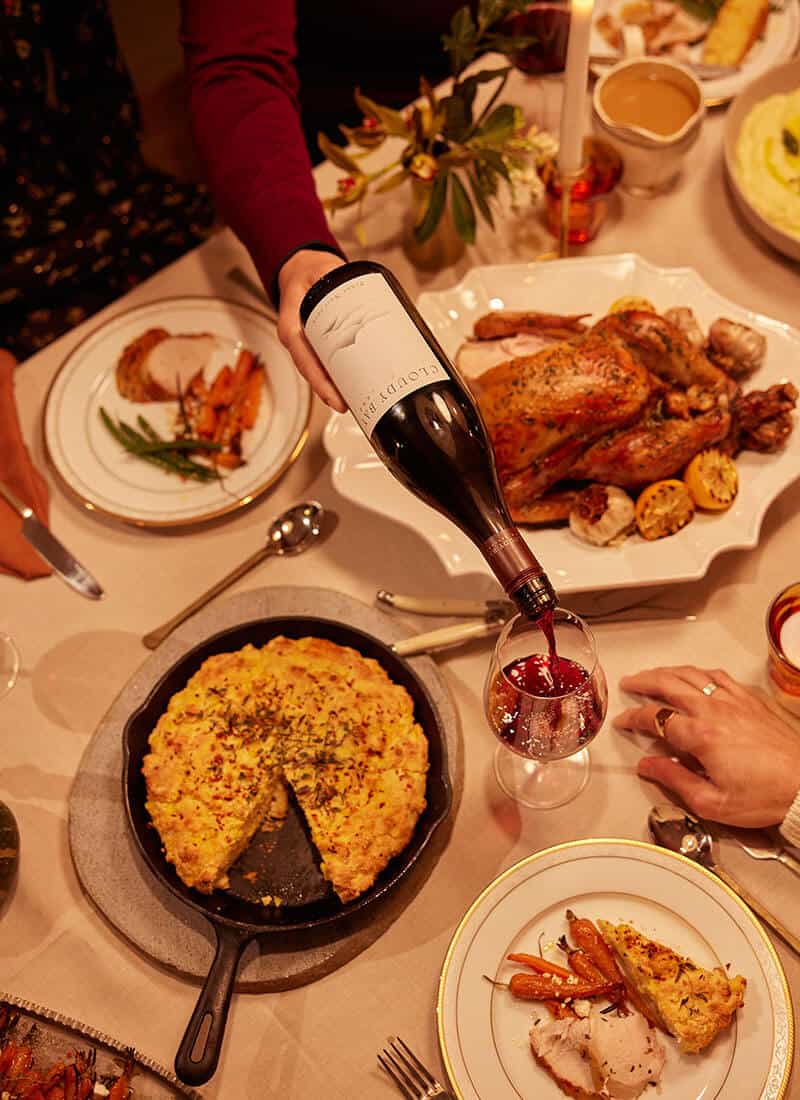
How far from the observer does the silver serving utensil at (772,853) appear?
4.78ft

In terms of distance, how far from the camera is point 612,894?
56.1 inches

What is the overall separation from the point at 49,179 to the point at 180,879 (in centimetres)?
210

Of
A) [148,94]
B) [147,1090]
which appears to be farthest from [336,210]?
[148,94]

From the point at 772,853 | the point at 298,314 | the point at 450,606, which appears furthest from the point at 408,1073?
the point at 298,314

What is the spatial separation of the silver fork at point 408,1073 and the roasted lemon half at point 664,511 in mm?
858

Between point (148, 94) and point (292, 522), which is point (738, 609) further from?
point (148, 94)

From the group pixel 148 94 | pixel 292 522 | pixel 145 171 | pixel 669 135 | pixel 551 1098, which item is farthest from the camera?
pixel 148 94

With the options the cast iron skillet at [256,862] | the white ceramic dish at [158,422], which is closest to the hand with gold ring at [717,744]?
the cast iron skillet at [256,862]

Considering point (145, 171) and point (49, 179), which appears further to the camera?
point (145, 171)

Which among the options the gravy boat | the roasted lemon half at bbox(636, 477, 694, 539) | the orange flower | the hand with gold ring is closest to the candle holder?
the gravy boat

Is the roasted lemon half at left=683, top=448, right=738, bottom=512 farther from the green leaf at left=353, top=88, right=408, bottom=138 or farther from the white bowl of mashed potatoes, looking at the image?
the green leaf at left=353, top=88, right=408, bottom=138

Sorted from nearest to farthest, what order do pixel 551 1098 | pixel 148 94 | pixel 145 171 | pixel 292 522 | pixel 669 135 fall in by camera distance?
pixel 551 1098, pixel 292 522, pixel 669 135, pixel 145 171, pixel 148 94

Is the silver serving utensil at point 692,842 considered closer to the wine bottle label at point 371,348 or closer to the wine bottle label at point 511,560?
the wine bottle label at point 511,560

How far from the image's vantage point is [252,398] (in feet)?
6.53
